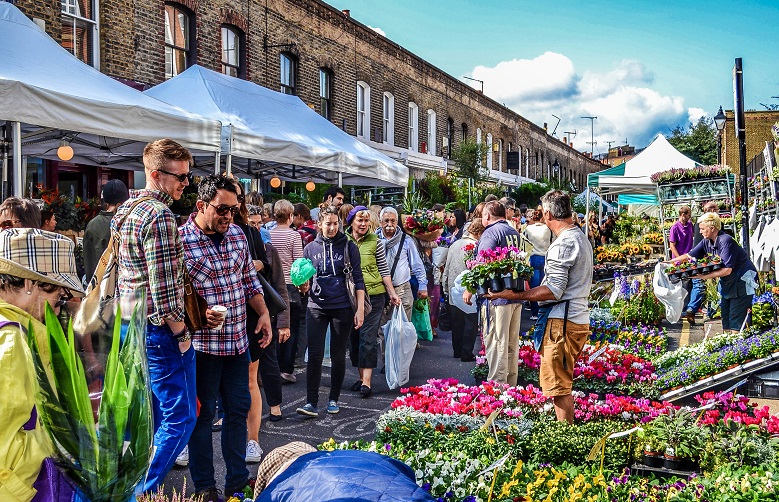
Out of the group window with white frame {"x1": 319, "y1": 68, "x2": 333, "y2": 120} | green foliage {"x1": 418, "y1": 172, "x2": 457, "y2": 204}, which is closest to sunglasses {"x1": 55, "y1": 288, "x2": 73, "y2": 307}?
window with white frame {"x1": 319, "y1": 68, "x2": 333, "y2": 120}

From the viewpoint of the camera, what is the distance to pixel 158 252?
11.8ft

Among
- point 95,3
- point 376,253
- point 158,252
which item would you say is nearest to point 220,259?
point 158,252

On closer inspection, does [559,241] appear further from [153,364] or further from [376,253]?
[153,364]

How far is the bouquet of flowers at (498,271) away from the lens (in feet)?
19.8

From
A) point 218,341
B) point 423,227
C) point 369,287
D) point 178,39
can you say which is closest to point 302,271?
point 369,287

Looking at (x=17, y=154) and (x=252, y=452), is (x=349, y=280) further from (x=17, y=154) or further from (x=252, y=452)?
(x=17, y=154)

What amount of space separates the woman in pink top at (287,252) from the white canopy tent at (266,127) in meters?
1.92

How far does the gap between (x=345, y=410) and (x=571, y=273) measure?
102 inches

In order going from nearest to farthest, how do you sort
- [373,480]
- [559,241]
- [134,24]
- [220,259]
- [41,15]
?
1. [373,480]
2. [220,259]
3. [559,241]
4. [41,15]
5. [134,24]

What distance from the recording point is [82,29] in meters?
11.7

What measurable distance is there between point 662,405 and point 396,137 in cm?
2079

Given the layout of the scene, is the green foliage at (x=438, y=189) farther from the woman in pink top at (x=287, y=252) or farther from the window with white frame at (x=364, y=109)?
the woman in pink top at (x=287, y=252)

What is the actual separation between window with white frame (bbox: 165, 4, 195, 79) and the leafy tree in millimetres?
49153

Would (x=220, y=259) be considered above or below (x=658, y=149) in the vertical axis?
below
